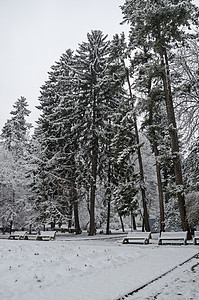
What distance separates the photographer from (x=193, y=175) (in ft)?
54.4

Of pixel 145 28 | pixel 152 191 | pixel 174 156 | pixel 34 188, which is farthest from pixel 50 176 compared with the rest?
pixel 152 191

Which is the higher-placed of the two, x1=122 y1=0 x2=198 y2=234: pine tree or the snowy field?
x1=122 y1=0 x2=198 y2=234: pine tree

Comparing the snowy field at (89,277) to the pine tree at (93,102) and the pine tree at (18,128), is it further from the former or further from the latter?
the pine tree at (18,128)

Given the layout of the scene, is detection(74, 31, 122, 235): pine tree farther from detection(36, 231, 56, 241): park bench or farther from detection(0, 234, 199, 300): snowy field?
detection(0, 234, 199, 300): snowy field

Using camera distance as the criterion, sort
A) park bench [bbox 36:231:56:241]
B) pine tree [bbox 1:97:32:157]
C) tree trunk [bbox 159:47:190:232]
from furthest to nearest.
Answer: pine tree [bbox 1:97:32:157]
park bench [bbox 36:231:56:241]
tree trunk [bbox 159:47:190:232]

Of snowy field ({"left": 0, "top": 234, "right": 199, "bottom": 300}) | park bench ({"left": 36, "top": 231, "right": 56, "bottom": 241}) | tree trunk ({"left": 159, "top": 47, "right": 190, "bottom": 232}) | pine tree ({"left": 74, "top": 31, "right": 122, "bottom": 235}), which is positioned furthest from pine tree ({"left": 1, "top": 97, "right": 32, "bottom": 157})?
snowy field ({"left": 0, "top": 234, "right": 199, "bottom": 300})

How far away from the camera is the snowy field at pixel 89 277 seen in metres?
5.68

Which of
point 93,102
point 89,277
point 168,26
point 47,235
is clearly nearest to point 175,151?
point 168,26

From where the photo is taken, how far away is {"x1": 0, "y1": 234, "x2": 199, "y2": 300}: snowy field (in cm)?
568

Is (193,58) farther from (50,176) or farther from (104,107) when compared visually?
(50,176)

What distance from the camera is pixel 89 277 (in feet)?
23.7

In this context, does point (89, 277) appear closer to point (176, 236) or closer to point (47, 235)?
point (176, 236)

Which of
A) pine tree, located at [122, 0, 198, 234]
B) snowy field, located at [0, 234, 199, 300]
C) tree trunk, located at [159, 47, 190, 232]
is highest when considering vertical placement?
pine tree, located at [122, 0, 198, 234]

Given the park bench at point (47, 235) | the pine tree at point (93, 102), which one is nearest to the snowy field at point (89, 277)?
Result: the park bench at point (47, 235)
